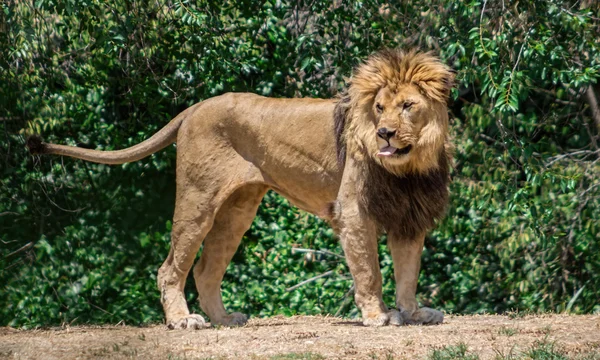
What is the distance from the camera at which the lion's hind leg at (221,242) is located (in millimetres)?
7297

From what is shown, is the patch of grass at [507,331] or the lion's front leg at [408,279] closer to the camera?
the patch of grass at [507,331]

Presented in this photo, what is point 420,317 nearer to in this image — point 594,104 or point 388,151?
point 388,151

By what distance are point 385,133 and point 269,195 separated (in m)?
3.36

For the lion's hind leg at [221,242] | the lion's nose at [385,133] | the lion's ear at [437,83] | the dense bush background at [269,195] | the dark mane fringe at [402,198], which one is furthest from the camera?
the dense bush background at [269,195]

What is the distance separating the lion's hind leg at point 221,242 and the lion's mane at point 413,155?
1180 mm

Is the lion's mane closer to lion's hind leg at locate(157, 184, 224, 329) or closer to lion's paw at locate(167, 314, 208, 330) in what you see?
lion's hind leg at locate(157, 184, 224, 329)

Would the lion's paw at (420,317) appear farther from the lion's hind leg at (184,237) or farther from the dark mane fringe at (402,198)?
the lion's hind leg at (184,237)

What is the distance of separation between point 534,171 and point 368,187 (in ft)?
4.96

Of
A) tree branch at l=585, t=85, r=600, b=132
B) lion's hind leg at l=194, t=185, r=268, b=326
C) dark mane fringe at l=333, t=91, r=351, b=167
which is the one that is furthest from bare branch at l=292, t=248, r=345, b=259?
dark mane fringe at l=333, t=91, r=351, b=167

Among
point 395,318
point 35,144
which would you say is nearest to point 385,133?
point 395,318

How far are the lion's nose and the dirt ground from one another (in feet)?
3.45

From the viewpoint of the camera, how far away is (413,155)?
604cm

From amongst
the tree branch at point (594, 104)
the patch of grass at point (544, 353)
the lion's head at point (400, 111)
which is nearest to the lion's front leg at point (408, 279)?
the lion's head at point (400, 111)

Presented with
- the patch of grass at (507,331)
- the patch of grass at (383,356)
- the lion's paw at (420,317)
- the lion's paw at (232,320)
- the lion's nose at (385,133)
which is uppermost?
the lion's nose at (385,133)
